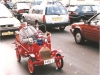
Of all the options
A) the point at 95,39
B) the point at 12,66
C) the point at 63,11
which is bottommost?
the point at 12,66

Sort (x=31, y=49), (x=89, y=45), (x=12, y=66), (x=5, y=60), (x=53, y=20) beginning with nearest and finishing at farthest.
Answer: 1. (x=31, y=49)
2. (x=12, y=66)
3. (x=5, y=60)
4. (x=89, y=45)
5. (x=53, y=20)

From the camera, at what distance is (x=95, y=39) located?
25.4ft

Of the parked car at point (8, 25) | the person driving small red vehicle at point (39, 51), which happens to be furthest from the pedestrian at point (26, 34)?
the parked car at point (8, 25)

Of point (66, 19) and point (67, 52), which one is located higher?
point (66, 19)

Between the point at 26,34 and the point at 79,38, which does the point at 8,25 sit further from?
the point at 26,34

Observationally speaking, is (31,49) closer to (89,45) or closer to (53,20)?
(89,45)

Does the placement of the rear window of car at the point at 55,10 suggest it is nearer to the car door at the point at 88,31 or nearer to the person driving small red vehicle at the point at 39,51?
the car door at the point at 88,31

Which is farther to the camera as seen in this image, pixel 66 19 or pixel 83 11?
pixel 83 11

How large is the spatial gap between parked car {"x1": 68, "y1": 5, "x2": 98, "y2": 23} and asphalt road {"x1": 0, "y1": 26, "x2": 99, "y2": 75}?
604 cm

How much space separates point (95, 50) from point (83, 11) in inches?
294

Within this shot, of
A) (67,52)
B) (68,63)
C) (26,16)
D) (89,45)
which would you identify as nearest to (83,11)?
(26,16)

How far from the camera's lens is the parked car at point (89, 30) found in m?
7.64

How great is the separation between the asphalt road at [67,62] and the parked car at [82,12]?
6038mm

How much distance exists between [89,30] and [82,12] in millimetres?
7015
